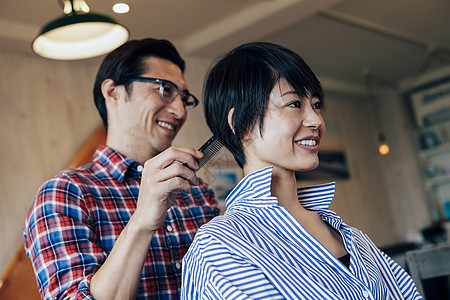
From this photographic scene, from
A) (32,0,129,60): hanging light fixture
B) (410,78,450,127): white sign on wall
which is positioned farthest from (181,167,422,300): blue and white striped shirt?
(410,78,450,127): white sign on wall

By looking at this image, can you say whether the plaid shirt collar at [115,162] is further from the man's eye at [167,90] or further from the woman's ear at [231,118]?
the woman's ear at [231,118]

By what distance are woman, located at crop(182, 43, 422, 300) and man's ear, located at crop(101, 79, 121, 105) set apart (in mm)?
625

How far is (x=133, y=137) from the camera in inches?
76.1

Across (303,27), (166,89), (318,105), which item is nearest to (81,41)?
(166,89)

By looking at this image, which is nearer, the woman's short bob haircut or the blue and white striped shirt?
the blue and white striped shirt

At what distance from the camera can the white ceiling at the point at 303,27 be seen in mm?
3934

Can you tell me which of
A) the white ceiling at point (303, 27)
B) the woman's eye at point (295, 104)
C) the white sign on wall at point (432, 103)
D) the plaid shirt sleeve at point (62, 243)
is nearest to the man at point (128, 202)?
the plaid shirt sleeve at point (62, 243)

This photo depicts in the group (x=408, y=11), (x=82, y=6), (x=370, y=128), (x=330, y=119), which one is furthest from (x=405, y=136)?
(x=82, y=6)

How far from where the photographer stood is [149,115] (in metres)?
1.91

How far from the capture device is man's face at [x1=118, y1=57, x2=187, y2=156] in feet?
6.29

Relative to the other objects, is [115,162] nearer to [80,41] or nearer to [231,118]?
[231,118]

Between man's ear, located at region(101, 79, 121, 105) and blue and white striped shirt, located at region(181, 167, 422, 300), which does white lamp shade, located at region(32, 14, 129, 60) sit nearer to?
man's ear, located at region(101, 79, 121, 105)

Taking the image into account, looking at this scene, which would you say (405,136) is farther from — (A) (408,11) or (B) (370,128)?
(A) (408,11)

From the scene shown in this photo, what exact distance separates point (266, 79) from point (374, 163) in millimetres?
7180
